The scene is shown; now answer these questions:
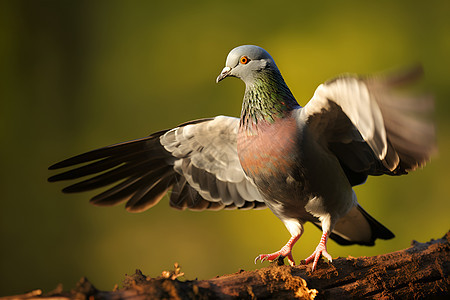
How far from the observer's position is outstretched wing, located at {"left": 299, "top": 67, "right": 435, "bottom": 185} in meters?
1.55

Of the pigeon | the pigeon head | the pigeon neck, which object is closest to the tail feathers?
the pigeon

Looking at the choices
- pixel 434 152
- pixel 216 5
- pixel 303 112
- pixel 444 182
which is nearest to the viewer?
pixel 434 152

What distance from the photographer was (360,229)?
2645 mm

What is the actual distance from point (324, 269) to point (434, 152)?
656 mm

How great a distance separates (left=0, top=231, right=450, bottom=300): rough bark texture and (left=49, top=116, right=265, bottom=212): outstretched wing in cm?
83

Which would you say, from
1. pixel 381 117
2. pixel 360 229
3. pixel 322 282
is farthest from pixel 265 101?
pixel 360 229

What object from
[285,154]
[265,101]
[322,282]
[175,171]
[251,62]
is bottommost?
[322,282]

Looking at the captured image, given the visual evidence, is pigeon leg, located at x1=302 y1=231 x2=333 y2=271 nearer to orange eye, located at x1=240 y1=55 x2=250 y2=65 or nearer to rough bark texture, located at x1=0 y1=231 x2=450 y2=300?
rough bark texture, located at x1=0 y1=231 x2=450 y2=300

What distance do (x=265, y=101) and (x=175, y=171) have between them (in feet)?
3.09

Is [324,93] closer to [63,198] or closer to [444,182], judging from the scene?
[444,182]

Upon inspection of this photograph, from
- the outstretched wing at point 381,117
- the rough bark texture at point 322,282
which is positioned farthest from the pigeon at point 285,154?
the rough bark texture at point 322,282

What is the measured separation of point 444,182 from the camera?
4645 mm

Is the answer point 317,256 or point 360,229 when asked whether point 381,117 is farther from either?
point 360,229

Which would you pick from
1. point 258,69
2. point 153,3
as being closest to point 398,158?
point 258,69
